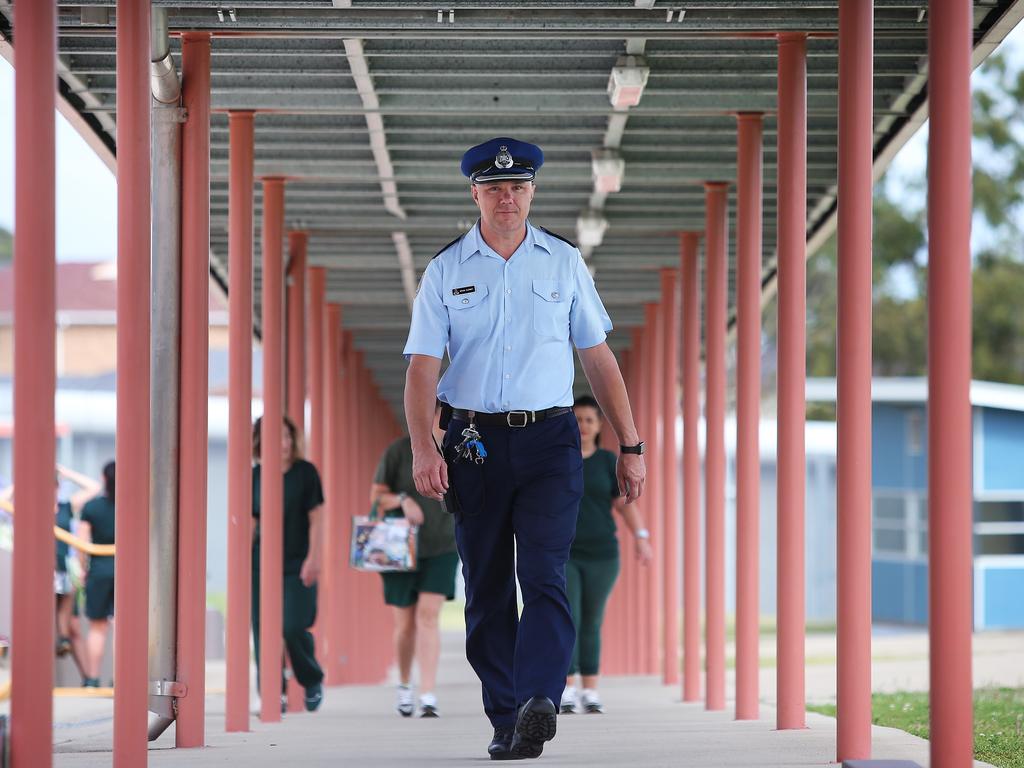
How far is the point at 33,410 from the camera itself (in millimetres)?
4547

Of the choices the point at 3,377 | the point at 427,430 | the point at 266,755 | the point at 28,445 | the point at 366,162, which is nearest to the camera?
the point at 28,445

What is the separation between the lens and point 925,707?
33.3 ft

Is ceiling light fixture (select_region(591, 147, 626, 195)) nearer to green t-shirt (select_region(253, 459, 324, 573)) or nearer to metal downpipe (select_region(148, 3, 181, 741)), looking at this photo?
green t-shirt (select_region(253, 459, 324, 573))

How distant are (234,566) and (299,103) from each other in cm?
295

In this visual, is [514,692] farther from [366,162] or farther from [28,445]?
[366,162]

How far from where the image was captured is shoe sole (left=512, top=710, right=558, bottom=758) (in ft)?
17.6

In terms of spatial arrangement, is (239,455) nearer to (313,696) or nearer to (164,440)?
(164,440)

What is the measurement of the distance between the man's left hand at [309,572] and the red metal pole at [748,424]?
2607 millimetres

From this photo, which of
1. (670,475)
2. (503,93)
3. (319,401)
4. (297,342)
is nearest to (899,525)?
(670,475)

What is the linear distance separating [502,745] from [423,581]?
4.52m

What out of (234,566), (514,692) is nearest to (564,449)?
(514,692)

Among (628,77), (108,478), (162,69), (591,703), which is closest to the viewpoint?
(162,69)

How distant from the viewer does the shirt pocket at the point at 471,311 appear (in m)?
5.61

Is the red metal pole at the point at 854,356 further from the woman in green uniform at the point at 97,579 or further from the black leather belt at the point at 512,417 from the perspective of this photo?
the woman in green uniform at the point at 97,579
